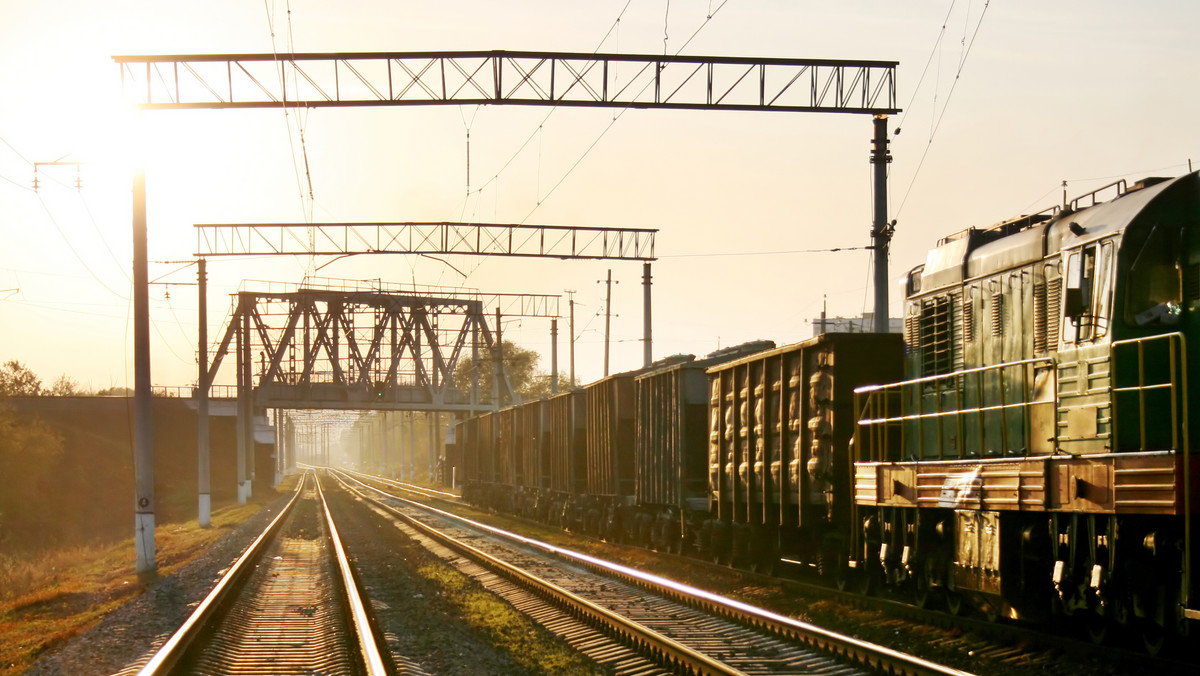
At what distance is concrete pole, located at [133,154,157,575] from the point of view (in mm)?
24375

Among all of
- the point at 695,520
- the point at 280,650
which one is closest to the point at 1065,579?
the point at 280,650

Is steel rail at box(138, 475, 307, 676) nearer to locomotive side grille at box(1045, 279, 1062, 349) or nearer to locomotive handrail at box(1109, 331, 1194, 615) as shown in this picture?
locomotive handrail at box(1109, 331, 1194, 615)

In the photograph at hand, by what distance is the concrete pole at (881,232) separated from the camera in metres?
20.2

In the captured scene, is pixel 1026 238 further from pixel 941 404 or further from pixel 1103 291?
pixel 941 404

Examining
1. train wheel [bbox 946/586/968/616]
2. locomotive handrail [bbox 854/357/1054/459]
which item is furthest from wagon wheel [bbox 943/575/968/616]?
locomotive handrail [bbox 854/357/1054/459]

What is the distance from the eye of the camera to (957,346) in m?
14.1

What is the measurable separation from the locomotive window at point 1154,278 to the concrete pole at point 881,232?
352 inches

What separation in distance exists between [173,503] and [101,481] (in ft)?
28.1

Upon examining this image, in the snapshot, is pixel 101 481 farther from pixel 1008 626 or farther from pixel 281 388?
pixel 1008 626

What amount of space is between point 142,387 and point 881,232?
48.5 ft

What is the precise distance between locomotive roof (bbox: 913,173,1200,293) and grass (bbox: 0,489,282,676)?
36.9 ft

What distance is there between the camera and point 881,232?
2048 centimetres

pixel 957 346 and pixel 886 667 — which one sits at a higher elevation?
pixel 957 346

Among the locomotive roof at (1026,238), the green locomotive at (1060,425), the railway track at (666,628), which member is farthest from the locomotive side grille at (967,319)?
the railway track at (666,628)
